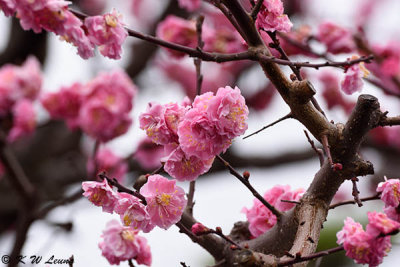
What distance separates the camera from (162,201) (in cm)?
118

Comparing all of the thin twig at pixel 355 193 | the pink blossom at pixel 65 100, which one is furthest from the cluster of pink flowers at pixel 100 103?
the thin twig at pixel 355 193

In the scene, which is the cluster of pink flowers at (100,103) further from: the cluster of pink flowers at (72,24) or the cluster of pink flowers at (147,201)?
the cluster of pink flowers at (147,201)

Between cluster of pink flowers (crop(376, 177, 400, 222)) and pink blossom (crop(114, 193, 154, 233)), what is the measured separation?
0.54 m

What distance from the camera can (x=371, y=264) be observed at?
3.88 feet

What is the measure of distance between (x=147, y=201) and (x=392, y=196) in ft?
1.80

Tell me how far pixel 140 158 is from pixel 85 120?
60 centimetres

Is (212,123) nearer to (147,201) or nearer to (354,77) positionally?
(147,201)

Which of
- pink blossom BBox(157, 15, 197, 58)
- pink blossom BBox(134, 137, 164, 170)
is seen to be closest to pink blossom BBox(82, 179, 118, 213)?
pink blossom BBox(157, 15, 197, 58)

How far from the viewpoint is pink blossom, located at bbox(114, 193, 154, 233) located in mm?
1151

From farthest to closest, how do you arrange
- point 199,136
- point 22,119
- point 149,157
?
point 149,157 → point 22,119 → point 199,136

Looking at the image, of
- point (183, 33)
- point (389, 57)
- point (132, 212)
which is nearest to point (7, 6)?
point (132, 212)

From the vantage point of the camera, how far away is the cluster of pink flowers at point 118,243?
116 centimetres

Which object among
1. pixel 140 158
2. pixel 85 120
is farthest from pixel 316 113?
pixel 140 158

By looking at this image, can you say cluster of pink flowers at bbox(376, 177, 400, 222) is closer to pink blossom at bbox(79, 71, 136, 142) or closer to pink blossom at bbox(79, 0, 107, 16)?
pink blossom at bbox(79, 71, 136, 142)
